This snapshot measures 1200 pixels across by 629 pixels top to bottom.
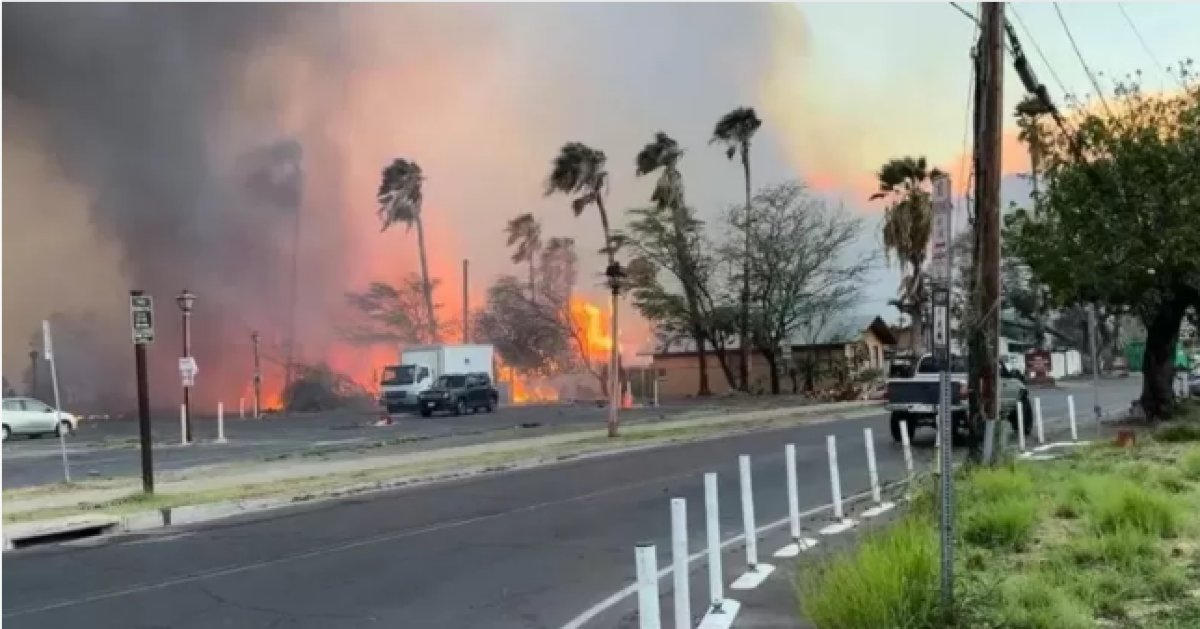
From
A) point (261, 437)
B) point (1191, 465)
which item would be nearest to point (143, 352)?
point (1191, 465)

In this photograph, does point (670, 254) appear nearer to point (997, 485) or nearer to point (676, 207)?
point (676, 207)

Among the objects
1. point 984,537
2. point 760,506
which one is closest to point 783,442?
point 760,506

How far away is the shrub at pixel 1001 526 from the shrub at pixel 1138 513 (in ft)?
1.71

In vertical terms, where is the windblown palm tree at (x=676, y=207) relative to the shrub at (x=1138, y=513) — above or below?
above

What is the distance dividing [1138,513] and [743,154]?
42565mm

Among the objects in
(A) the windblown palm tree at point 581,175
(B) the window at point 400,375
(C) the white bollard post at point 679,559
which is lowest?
(C) the white bollard post at point 679,559

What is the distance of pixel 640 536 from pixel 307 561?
10.2 feet

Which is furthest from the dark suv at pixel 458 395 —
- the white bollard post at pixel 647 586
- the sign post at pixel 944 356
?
the white bollard post at pixel 647 586

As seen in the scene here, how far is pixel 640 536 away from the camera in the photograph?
35.1 ft

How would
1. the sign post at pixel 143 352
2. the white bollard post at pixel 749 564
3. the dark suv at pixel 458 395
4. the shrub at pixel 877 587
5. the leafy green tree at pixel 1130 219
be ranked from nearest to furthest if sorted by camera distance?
1. the shrub at pixel 877 587
2. the white bollard post at pixel 749 564
3. the sign post at pixel 143 352
4. the leafy green tree at pixel 1130 219
5. the dark suv at pixel 458 395

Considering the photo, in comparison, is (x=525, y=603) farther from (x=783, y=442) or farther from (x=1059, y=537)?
(x=783, y=442)

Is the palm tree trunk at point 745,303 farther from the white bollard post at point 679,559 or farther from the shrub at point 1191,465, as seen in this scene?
the white bollard post at point 679,559

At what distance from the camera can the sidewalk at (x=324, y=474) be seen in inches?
564

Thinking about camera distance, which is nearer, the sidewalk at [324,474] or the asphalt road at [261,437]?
the sidewalk at [324,474]
